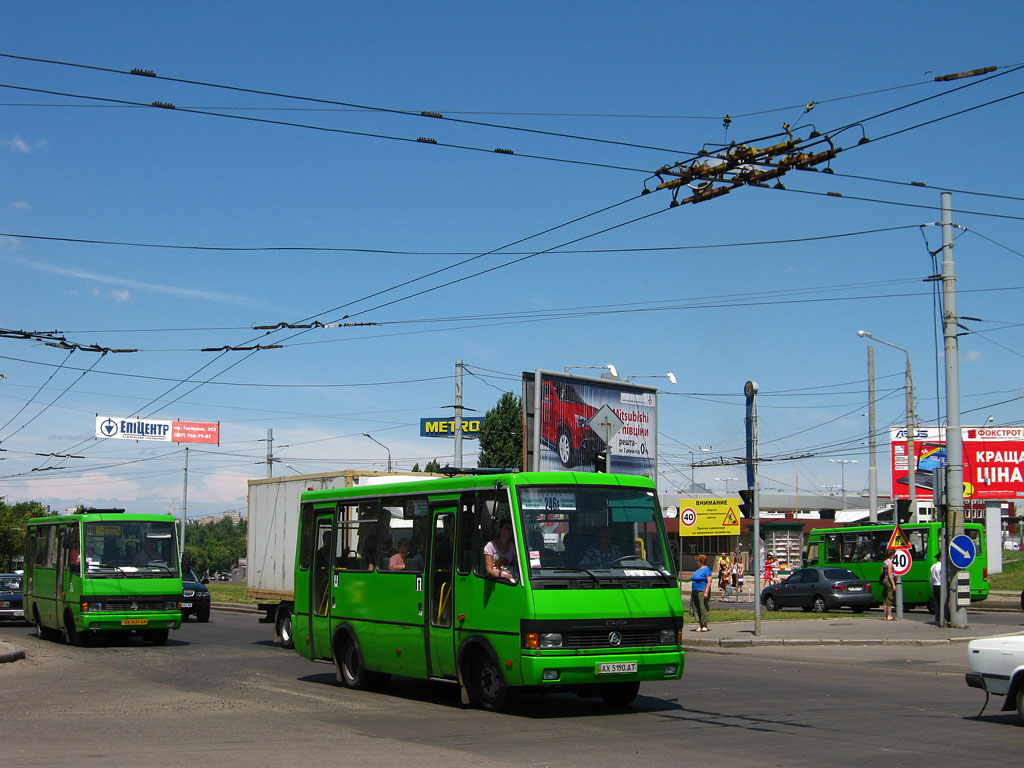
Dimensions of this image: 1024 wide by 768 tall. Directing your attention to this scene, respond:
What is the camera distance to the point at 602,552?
464 inches

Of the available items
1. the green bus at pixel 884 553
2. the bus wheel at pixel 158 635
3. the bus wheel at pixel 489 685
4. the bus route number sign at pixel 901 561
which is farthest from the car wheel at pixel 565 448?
the bus wheel at pixel 489 685

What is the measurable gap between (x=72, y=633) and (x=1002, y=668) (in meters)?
18.6

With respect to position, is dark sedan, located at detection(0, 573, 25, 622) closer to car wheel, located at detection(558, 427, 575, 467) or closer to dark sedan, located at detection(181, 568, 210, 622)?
dark sedan, located at detection(181, 568, 210, 622)

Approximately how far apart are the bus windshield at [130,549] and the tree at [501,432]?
55607 mm

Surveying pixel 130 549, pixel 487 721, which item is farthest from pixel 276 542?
pixel 487 721

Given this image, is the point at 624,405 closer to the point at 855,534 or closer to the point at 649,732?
the point at 855,534

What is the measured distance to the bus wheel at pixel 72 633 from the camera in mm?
22625

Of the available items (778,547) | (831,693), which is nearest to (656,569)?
(831,693)

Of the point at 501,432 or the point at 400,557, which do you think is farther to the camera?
the point at 501,432

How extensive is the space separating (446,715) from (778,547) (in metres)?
51.7

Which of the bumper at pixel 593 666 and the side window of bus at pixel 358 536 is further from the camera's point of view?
the side window of bus at pixel 358 536

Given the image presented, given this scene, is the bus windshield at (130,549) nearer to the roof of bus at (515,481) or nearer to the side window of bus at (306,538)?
the side window of bus at (306,538)

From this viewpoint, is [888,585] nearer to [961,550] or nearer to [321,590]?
[961,550]

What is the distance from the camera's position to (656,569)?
12.0 m
